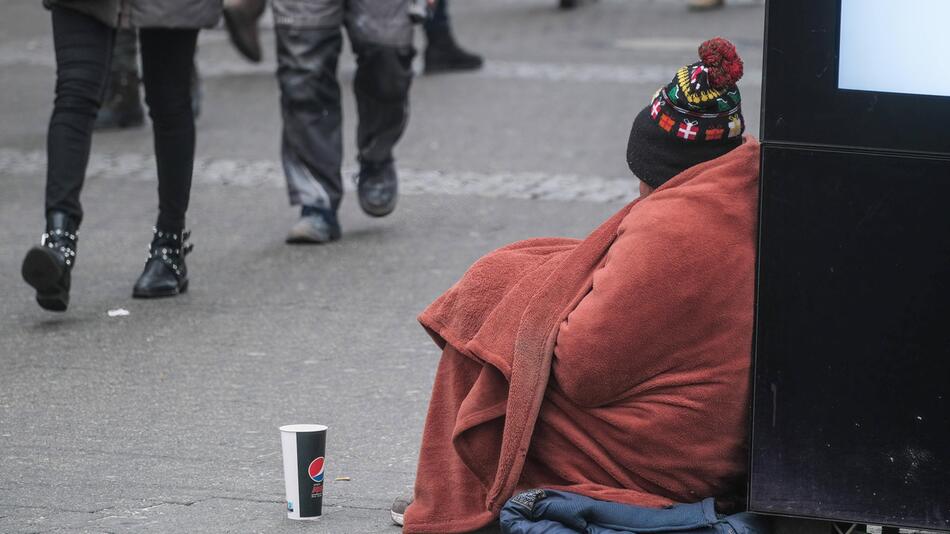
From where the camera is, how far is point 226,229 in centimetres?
658

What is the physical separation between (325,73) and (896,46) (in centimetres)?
371

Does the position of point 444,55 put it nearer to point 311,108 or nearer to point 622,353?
point 311,108

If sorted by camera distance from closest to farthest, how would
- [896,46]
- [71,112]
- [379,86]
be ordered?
1. [896,46]
2. [71,112]
3. [379,86]

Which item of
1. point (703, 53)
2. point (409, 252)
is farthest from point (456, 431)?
point (409, 252)

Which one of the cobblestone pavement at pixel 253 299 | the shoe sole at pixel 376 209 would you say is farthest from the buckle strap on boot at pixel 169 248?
the shoe sole at pixel 376 209

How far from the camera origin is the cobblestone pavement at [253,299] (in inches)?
145

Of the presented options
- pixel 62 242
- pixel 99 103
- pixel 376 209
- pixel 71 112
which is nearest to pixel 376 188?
pixel 376 209

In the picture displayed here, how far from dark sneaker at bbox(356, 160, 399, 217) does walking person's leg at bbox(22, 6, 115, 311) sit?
152 cm

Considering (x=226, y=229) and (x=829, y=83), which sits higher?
(x=829, y=83)

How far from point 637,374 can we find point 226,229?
12.9ft

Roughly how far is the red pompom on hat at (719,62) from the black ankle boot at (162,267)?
9.54ft

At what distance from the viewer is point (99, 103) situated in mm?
5168

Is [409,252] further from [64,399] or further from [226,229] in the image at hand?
[64,399]

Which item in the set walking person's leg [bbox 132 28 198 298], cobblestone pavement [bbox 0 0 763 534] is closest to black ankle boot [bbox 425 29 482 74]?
cobblestone pavement [bbox 0 0 763 534]
